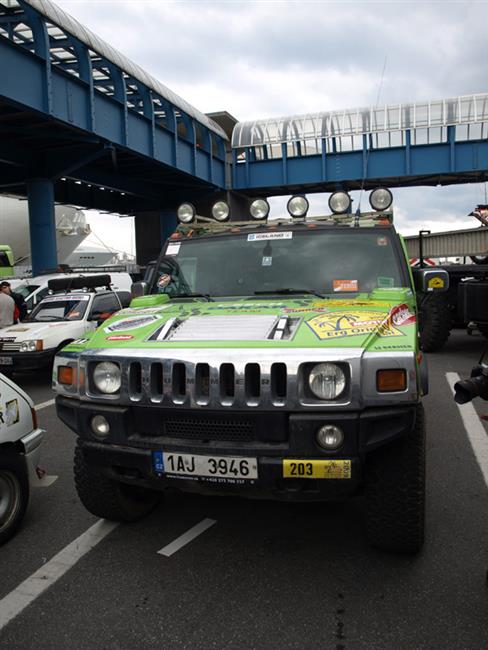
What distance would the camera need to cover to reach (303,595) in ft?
9.59

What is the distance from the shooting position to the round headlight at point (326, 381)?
2.76 m

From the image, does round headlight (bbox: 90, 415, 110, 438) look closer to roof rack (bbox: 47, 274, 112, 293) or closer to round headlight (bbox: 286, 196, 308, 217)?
round headlight (bbox: 286, 196, 308, 217)

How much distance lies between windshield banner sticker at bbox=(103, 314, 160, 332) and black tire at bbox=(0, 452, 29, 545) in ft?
3.42

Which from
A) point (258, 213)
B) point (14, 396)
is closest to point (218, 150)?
point (258, 213)

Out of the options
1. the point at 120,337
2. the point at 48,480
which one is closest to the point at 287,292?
the point at 120,337

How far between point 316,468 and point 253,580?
31.4 inches

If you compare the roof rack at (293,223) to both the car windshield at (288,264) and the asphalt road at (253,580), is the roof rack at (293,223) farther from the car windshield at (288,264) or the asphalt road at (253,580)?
the asphalt road at (253,580)

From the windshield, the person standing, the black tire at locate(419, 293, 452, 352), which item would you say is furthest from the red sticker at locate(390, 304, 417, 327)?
the person standing

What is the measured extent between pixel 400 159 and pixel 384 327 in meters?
24.2

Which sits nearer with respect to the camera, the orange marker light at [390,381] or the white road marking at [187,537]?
the orange marker light at [390,381]

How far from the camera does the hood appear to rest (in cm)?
293

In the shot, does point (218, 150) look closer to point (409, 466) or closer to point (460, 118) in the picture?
point (460, 118)

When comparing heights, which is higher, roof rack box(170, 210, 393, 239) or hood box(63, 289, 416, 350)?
roof rack box(170, 210, 393, 239)

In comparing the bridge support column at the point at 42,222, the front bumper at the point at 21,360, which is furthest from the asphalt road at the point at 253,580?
the bridge support column at the point at 42,222
